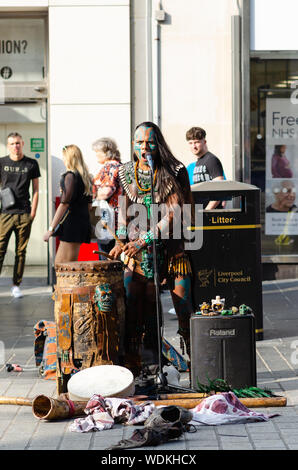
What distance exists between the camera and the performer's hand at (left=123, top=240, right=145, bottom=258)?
659 cm

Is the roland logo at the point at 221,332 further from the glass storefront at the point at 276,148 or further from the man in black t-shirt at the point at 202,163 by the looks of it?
the glass storefront at the point at 276,148

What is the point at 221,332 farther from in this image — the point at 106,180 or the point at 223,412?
the point at 106,180

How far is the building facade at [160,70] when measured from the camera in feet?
40.9

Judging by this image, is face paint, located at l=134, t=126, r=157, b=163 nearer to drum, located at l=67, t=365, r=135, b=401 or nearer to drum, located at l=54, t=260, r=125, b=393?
drum, located at l=54, t=260, r=125, b=393

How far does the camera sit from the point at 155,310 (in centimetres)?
679

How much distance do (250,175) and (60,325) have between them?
22.5 feet

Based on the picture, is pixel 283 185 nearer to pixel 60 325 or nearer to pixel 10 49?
pixel 10 49

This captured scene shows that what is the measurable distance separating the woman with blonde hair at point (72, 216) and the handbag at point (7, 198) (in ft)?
5.44

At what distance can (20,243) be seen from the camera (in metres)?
11.6

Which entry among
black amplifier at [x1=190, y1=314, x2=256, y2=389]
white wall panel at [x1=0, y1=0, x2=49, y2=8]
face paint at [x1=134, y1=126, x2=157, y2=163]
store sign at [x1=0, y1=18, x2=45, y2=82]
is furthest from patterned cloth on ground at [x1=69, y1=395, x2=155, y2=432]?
store sign at [x1=0, y1=18, x2=45, y2=82]

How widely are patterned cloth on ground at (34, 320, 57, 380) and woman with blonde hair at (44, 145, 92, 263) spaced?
8.79ft

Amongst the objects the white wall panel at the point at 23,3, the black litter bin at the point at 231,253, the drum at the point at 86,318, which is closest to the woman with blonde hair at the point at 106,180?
the black litter bin at the point at 231,253

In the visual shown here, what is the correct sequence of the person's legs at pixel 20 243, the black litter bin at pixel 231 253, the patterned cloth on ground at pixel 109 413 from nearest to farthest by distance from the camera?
the patterned cloth on ground at pixel 109 413 → the black litter bin at pixel 231 253 → the person's legs at pixel 20 243
